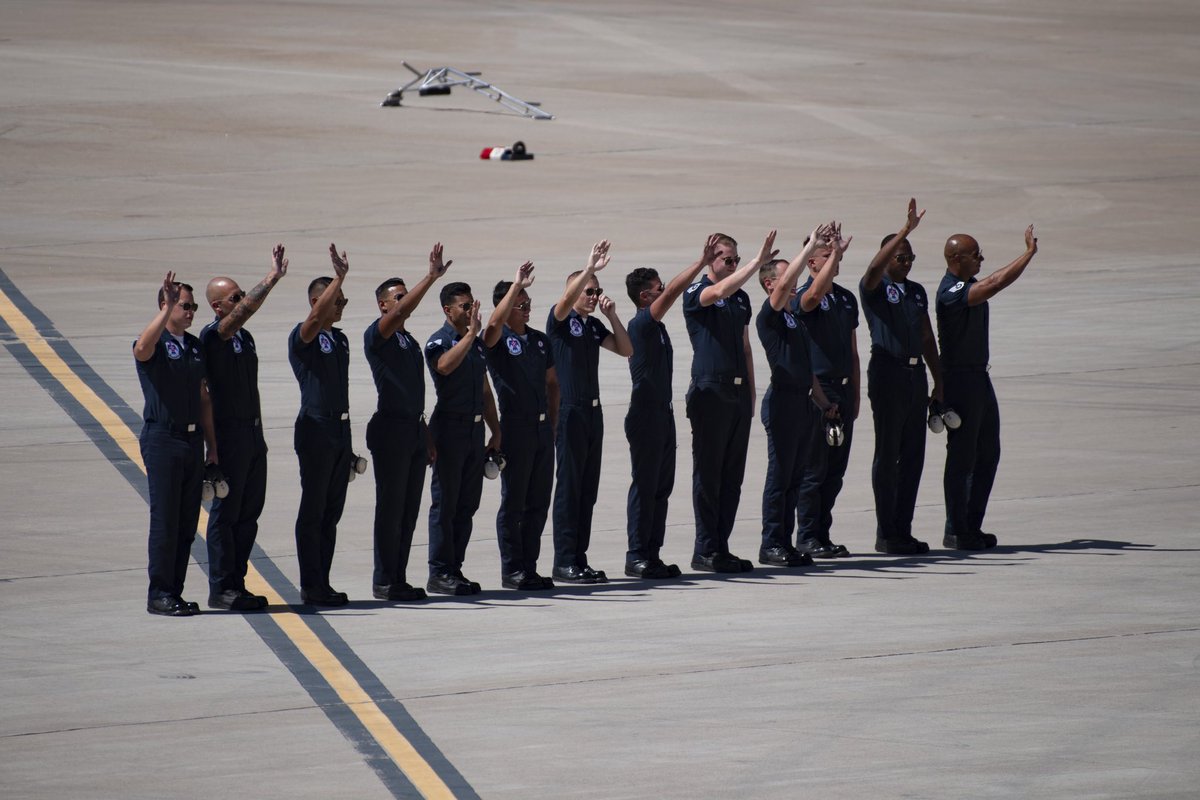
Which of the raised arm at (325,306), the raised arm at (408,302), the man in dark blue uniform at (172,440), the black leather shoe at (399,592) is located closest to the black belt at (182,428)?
the man in dark blue uniform at (172,440)

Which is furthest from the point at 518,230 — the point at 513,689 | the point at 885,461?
the point at 513,689

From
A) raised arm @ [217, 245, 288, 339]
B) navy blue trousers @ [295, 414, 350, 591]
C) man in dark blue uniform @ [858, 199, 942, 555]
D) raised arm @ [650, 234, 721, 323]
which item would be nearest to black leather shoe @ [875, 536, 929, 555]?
man in dark blue uniform @ [858, 199, 942, 555]

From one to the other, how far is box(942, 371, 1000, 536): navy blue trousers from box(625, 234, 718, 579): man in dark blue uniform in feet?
6.27

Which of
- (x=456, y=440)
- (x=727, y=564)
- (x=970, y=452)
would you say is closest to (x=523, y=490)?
(x=456, y=440)

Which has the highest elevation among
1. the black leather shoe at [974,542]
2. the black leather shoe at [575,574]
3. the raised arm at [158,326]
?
the raised arm at [158,326]

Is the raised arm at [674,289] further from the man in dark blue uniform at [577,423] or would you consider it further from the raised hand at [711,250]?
the man in dark blue uniform at [577,423]

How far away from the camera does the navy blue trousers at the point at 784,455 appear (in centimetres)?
1233

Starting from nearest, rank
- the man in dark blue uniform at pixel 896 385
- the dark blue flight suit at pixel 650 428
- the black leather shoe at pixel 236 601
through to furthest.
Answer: the black leather shoe at pixel 236 601 → the dark blue flight suit at pixel 650 428 → the man in dark blue uniform at pixel 896 385

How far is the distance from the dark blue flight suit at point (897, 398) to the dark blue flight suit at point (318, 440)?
3.51 m

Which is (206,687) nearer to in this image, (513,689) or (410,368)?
(513,689)

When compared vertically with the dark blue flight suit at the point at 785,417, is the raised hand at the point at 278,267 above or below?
above

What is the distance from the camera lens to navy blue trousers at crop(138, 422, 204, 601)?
424 inches

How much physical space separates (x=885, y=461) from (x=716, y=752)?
15.0 ft

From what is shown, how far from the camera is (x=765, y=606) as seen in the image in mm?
11039
